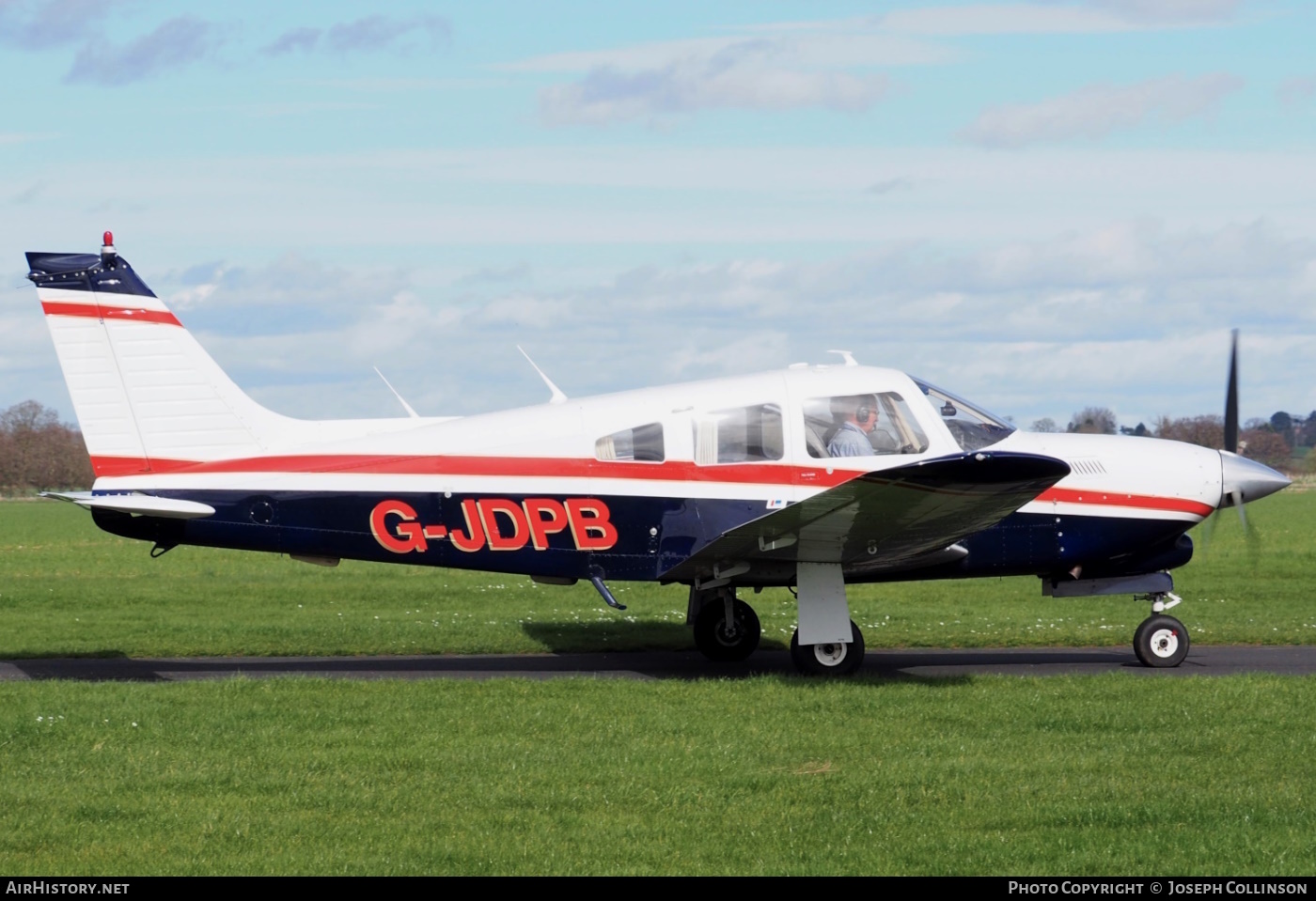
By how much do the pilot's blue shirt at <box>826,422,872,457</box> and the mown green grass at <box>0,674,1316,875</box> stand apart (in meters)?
1.87

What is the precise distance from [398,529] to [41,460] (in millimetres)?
84446

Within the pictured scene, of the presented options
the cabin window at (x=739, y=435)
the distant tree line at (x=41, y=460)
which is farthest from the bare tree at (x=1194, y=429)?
the distant tree line at (x=41, y=460)

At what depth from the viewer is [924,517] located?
10328 mm

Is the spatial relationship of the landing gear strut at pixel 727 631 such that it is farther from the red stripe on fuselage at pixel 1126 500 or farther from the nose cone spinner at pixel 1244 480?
the nose cone spinner at pixel 1244 480

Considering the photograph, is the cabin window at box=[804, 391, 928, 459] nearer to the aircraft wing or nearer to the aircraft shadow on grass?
the aircraft wing

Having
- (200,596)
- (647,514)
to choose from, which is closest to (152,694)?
(647,514)

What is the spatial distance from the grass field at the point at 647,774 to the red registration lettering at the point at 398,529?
1.17 metres

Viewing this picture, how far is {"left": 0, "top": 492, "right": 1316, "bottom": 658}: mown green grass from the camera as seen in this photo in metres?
14.0

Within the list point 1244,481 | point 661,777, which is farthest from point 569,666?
point 1244,481

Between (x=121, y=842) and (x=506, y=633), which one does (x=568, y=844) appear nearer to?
(x=121, y=842)

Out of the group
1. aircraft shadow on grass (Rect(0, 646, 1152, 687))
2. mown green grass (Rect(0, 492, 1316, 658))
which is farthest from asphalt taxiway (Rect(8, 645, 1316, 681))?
mown green grass (Rect(0, 492, 1316, 658))

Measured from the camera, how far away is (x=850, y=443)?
11.3 meters

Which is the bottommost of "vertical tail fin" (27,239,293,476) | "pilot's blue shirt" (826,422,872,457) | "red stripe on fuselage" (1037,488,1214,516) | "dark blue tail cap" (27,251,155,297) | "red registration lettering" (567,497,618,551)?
"red stripe on fuselage" (1037,488,1214,516)
